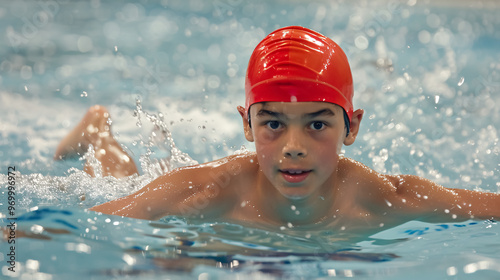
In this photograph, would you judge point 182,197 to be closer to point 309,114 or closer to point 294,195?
point 294,195

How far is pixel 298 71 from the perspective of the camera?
6.75ft

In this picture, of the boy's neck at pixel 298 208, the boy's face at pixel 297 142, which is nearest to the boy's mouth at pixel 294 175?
the boy's face at pixel 297 142

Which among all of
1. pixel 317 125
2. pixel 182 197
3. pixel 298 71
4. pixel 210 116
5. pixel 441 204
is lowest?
pixel 441 204

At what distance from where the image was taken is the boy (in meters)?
2.05

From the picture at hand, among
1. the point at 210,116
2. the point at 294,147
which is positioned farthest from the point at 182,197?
the point at 210,116

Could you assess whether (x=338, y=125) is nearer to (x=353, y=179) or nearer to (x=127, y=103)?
(x=353, y=179)

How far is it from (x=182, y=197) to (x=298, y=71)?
0.70 metres

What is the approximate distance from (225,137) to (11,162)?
1.59m

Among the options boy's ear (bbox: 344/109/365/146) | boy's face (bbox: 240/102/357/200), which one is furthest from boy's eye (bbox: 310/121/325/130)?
boy's ear (bbox: 344/109/365/146)

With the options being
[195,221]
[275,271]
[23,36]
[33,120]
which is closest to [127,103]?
[33,120]

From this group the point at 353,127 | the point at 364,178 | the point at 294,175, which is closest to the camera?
the point at 294,175

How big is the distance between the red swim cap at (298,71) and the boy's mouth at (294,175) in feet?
0.83

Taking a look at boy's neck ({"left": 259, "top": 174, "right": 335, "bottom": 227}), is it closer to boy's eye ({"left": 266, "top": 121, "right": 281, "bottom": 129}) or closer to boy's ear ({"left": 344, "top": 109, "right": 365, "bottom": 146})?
boy's ear ({"left": 344, "top": 109, "right": 365, "bottom": 146})

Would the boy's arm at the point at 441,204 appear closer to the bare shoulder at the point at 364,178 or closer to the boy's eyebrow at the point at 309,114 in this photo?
the bare shoulder at the point at 364,178
